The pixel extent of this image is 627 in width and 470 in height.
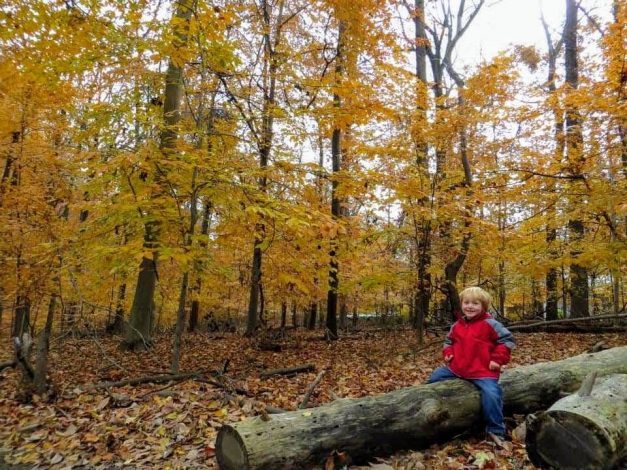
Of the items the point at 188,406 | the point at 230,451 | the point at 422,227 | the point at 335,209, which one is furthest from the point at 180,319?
the point at 335,209

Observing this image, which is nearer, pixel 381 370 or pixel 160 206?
pixel 160 206

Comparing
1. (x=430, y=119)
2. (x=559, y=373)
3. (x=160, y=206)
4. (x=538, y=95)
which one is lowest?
(x=559, y=373)

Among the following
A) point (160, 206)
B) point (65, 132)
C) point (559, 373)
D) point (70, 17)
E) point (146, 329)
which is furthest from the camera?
point (65, 132)

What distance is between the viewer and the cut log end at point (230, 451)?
3195 mm

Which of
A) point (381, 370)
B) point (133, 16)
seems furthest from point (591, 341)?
point (133, 16)

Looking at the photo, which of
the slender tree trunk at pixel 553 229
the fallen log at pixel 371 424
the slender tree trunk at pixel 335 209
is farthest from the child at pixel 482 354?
the slender tree trunk at pixel 335 209

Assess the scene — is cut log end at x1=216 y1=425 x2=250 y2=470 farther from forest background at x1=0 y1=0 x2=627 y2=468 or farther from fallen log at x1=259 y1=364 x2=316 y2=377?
fallen log at x1=259 y1=364 x2=316 y2=377

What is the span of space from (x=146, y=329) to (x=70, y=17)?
7085 mm

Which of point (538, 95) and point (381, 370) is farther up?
point (538, 95)

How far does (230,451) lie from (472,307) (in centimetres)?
277

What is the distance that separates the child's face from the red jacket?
0.06 m

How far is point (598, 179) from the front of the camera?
8.45 metres

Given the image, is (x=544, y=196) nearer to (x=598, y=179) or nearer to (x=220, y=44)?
(x=598, y=179)

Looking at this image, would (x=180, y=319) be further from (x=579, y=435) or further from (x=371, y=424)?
(x=579, y=435)
